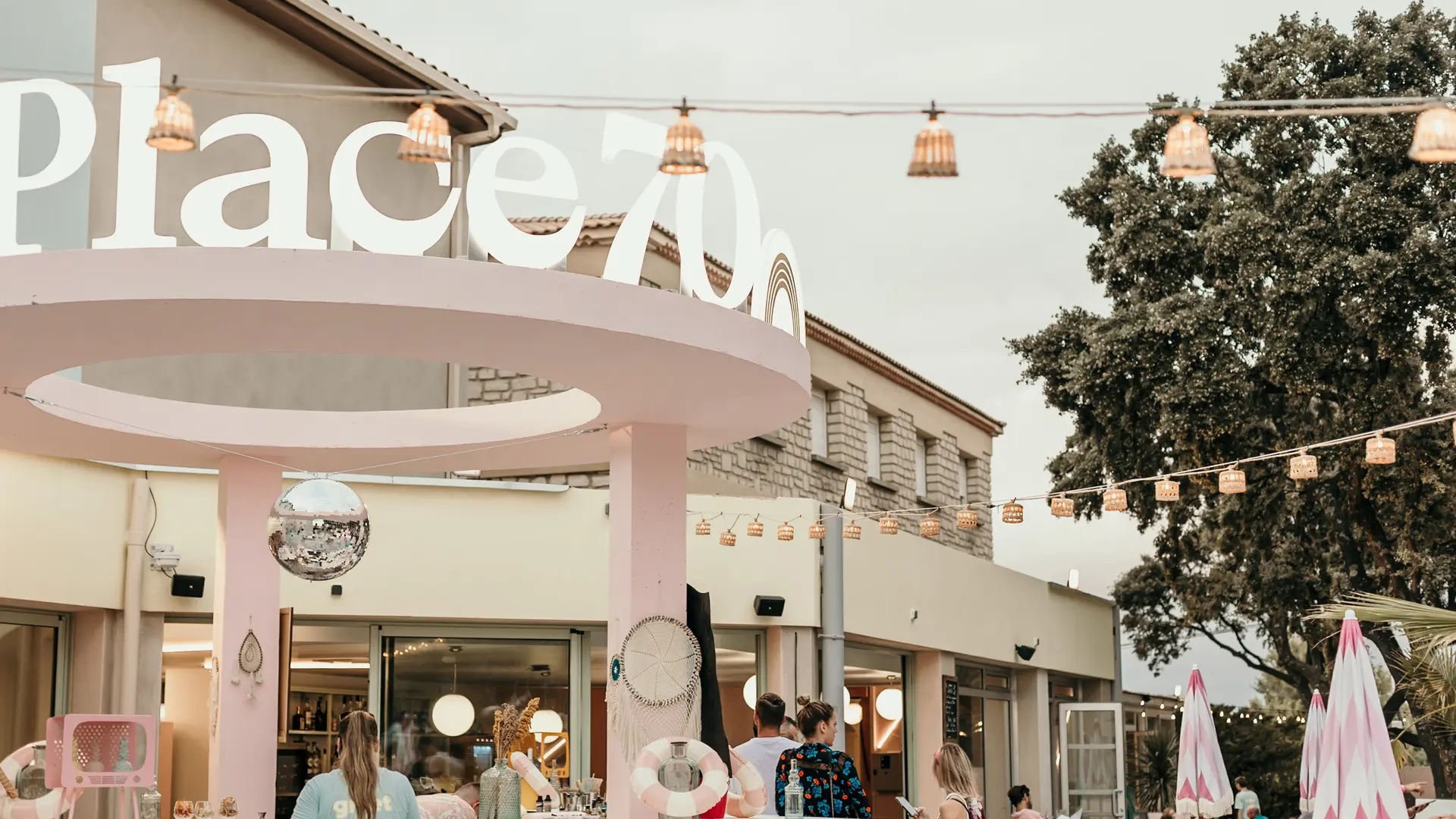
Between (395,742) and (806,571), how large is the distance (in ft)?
13.8

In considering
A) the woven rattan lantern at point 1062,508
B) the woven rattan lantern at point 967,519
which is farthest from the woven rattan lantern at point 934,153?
the woven rattan lantern at point 967,519

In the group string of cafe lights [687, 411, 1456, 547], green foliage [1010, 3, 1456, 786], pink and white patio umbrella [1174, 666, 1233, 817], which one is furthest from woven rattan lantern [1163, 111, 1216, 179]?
green foliage [1010, 3, 1456, 786]

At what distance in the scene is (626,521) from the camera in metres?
8.84

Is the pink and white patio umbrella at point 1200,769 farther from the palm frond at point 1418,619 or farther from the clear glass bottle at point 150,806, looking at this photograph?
the clear glass bottle at point 150,806

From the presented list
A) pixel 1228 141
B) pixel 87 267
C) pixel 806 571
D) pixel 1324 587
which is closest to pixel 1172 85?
pixel 1228 141

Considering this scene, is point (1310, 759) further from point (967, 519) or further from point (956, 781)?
point (956, 781)

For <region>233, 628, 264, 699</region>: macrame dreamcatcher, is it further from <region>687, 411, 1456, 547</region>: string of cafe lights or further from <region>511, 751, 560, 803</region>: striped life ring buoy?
<region>687, 411, 1456, 547</region>: string of cafe lights

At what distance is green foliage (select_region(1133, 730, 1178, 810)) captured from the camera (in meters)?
23.8

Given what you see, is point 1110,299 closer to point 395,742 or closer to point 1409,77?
point 1409,77

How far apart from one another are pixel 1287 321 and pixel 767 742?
11.4 m

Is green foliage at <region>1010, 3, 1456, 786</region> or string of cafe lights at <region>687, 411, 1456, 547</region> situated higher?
green foliage at <region>1010, 3, 1456, 786</region>

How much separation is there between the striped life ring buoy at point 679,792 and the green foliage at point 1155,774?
1754 cm

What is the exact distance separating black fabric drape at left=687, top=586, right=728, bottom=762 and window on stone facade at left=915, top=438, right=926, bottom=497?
46.3ft

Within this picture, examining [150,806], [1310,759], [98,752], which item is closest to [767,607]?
[1310,759]
